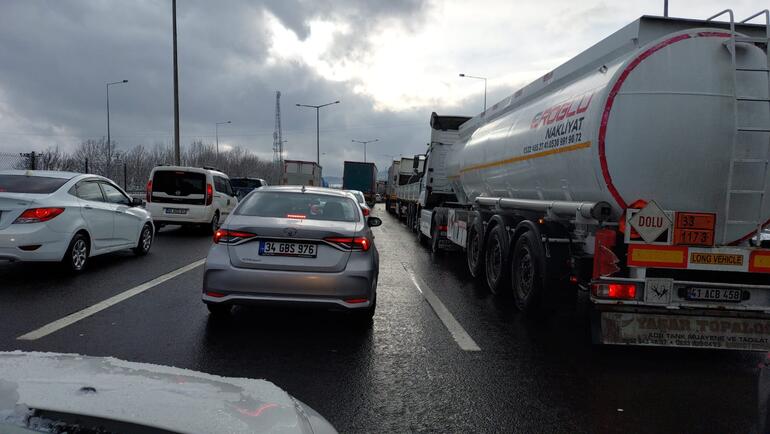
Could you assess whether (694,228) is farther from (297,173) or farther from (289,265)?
(297,173)

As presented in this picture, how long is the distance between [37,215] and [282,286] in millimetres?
4479

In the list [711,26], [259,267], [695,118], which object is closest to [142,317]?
[259,267]

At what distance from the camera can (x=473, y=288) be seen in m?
8.75

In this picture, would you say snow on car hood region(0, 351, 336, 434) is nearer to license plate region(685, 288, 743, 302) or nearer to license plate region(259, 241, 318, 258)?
license plate region(259, 241, 318, 258)

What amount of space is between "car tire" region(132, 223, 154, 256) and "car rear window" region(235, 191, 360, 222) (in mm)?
5462

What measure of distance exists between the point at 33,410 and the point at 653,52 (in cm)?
539

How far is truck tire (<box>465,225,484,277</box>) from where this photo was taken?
30.0ft

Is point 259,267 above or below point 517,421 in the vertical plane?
above

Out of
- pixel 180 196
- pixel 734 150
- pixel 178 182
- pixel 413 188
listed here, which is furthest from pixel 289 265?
pixel 413 188

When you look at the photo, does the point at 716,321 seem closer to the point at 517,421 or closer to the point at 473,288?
the point at 517,421

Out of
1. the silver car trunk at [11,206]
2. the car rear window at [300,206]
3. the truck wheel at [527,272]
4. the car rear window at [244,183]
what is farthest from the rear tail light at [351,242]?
the car rear window at [244,183]

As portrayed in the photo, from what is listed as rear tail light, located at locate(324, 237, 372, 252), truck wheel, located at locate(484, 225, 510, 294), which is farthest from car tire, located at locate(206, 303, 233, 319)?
truck wheel, located at locate(484, 225, 510, 294)

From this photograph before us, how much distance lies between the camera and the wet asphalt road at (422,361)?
148 inches

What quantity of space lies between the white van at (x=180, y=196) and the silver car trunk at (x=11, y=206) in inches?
301
